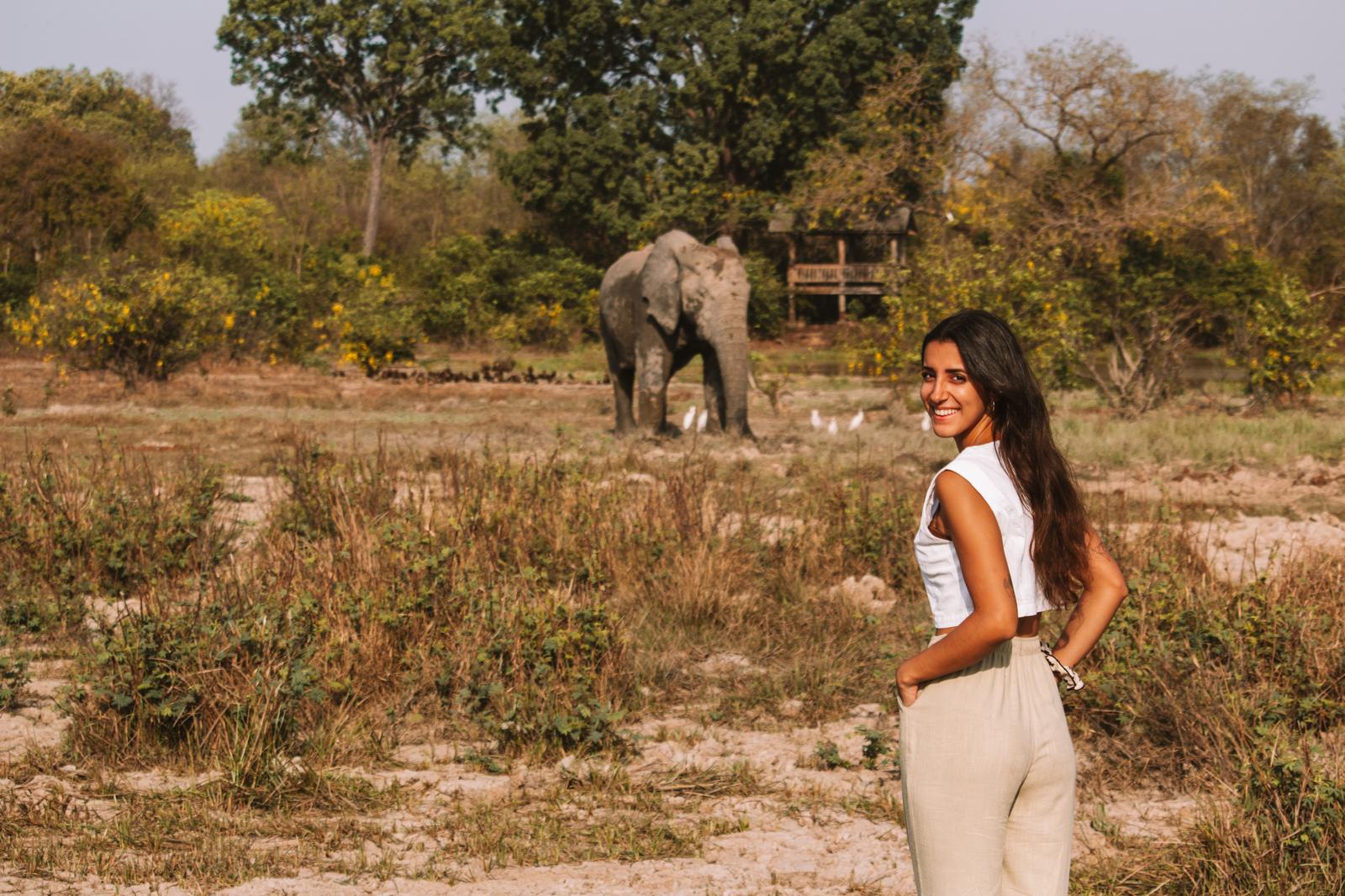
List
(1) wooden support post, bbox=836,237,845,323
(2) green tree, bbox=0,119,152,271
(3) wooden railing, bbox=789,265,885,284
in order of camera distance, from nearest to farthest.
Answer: (2) green tree, bbox=0,119,152,271 < (1) wooden support post, bbox=836,237,845,323 < (3) wooden railing, bbox=789,265,885,284

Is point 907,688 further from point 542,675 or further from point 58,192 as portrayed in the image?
point 58,192

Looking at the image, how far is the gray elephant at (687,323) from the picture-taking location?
47.9 ft

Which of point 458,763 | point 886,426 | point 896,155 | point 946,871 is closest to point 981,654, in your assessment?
point 946,871

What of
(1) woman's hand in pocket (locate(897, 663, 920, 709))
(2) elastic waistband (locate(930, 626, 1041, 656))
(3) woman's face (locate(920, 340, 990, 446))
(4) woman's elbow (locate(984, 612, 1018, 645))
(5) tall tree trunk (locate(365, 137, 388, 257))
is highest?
(5) tall tree trunk (locate(365, 137, 388, 257))

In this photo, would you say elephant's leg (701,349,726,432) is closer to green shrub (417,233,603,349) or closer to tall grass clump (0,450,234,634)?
tall grass clump (0,450,234,634)

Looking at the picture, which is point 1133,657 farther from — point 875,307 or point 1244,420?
point 875,307

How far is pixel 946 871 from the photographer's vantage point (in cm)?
271

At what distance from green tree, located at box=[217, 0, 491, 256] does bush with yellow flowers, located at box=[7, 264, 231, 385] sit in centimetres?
2038

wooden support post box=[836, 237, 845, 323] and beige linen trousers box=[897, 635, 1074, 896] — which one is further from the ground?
wooden support post box=[836, 237, 845, 323]

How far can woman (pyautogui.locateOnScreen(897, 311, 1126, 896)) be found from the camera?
106 inches

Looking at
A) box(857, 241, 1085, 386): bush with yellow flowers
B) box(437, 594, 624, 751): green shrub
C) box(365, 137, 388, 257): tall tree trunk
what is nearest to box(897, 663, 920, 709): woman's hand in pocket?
box(437, 594, 624, 751): green shrub

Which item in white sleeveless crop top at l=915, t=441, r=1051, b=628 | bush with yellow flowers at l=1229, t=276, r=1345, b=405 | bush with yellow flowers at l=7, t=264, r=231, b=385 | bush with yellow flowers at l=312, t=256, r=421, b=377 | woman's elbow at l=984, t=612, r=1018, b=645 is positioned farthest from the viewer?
bush with yellow flowers at l=312, t=256, r=421, b=377

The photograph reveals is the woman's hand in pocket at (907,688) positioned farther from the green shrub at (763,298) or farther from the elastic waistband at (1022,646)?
the green shrub at (763,298)

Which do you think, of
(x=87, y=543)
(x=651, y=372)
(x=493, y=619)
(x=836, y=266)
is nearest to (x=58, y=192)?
(x=836, y=266)
